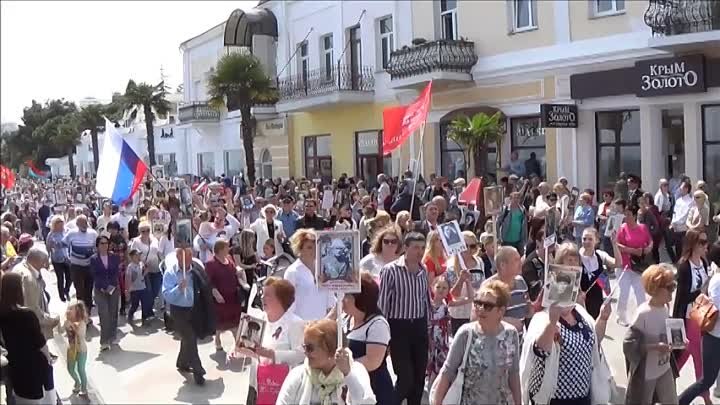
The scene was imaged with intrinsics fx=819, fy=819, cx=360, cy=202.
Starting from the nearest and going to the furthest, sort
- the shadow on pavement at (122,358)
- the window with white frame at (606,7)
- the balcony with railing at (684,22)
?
the shadow on pavement at (122,358) < the balcony with railing at (684,22) < the window with white frame at (606,7)

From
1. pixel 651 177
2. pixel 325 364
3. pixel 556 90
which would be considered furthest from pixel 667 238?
pixel 325 364

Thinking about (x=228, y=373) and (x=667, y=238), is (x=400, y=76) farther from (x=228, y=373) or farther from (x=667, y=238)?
(x=228, y=373)

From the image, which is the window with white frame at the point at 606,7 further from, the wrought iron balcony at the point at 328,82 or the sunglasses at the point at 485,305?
the sunglasses at the point at 485,305

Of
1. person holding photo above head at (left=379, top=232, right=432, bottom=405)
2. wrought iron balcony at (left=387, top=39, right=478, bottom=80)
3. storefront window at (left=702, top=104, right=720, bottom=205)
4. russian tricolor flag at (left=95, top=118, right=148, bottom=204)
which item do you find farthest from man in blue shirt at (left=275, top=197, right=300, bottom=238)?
wrought iron balcony at (left=387, top=39, right=478, bottom=80)

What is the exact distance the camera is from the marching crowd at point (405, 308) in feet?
16.1

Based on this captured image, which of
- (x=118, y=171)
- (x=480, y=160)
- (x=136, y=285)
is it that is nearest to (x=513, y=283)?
(x=136, y=285)

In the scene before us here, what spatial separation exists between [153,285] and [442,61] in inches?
450

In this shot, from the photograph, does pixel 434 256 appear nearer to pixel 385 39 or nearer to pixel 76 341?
pixel 76 341

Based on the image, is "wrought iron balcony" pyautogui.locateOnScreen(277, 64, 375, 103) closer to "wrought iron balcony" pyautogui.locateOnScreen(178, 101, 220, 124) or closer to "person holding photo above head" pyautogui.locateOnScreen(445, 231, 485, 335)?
"wrought iron balcony" pyautogui.locateOnScreen(178, 101, 220, 124)

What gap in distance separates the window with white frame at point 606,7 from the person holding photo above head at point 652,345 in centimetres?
1332

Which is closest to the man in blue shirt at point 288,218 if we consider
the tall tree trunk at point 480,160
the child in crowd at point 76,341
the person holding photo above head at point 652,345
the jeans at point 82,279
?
the jeans at point 82,279

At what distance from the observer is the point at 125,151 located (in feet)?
48.3

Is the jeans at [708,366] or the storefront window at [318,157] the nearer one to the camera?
the jeans at [708,366]

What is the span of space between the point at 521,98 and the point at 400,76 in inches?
153
